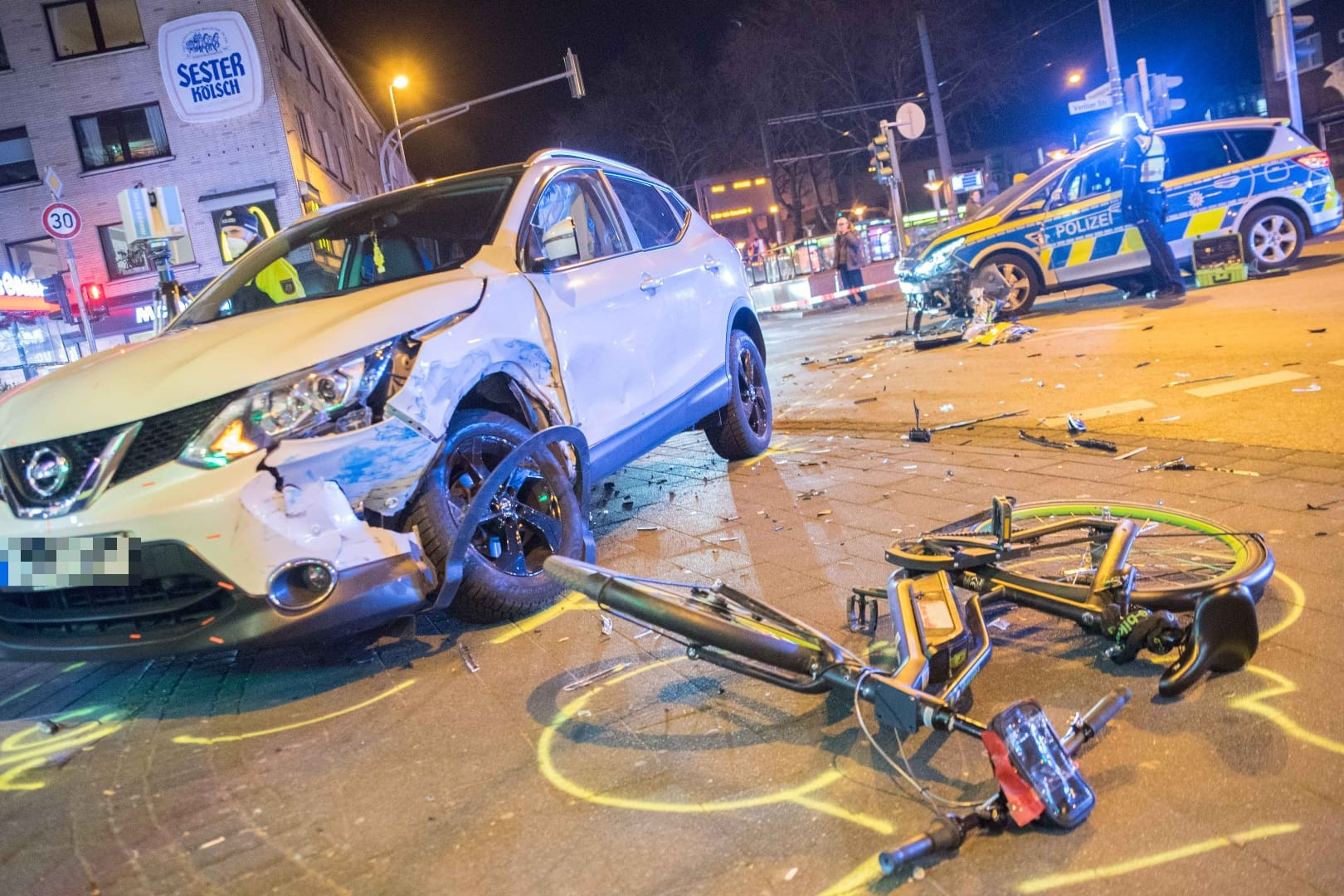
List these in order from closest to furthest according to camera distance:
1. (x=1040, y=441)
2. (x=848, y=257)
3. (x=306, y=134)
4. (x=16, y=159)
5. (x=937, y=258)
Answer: (x=1040, y=441) < (x=937, y=258) < (x=848, y=257) < (x=16, y=159) < (x=306, y=134)

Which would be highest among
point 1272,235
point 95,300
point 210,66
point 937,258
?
point 210,66

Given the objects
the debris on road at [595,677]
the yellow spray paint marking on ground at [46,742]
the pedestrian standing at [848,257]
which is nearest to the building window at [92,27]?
the pedestrian standing at [848,257]

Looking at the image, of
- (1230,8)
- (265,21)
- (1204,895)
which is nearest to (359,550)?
(1204,895)

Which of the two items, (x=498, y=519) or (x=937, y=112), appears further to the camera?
(x=937, y=112)

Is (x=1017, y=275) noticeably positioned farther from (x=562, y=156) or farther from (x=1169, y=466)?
(x=562, y=156)

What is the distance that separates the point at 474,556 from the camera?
3.50 meters

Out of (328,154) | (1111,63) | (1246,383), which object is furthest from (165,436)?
(328,154)

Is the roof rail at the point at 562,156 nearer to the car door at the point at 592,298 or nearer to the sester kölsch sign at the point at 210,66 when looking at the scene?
the car door at the point at 592,298

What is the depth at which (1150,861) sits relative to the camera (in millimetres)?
1849

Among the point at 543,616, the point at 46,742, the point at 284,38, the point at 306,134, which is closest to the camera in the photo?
the point at 46,742

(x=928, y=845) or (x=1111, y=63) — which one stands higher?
(x=1111, y=63)

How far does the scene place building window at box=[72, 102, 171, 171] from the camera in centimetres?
2662

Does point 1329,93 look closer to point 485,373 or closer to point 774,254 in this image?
point 774,254

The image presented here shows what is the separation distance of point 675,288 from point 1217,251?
9.95 metres
